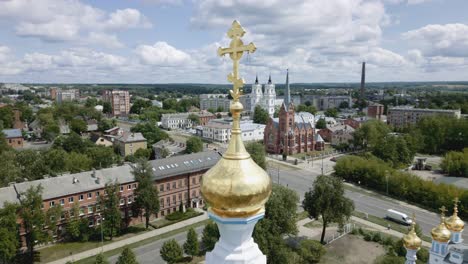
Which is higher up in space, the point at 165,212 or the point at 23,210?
the point at 23,210

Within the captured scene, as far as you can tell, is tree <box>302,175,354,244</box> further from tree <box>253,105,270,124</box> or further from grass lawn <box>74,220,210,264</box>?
tree <box>253,105,270,124</box>

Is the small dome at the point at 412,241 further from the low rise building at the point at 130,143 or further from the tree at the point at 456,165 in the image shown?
the low rise building at the point at 130,143

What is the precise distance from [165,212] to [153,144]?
26789 millimetres

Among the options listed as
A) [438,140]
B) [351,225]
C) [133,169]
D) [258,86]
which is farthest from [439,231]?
[258,86]

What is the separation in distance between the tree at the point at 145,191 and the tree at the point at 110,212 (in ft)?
7.87

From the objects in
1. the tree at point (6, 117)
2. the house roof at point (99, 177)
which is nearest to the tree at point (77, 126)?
the tree at point (6, 117)

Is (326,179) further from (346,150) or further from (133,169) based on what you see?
(346,150)

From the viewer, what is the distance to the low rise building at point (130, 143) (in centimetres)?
5675

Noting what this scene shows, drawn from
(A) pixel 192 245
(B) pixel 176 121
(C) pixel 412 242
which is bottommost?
(A) pixel 192 245

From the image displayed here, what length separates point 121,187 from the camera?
31984mm

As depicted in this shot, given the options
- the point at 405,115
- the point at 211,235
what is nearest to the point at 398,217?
the point at 211,235

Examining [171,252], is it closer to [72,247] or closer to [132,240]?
[132,240]

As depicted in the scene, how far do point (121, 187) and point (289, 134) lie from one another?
3676 centimetres

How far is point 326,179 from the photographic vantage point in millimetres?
26969
